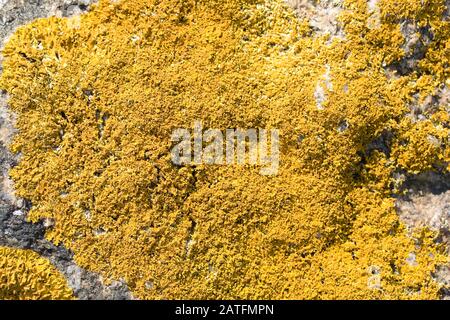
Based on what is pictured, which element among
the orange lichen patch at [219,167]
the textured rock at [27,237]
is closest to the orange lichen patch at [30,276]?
the textured rock at [27,237]

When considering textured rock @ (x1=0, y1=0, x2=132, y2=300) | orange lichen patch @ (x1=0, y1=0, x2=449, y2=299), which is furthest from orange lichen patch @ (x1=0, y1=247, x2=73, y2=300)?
orange lichen patch @ (x1=0, y1=0, x2=449, y2=299)

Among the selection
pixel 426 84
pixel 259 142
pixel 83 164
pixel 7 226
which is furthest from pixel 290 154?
pixel 7 226

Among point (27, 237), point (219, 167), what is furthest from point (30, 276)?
point (219, 167)

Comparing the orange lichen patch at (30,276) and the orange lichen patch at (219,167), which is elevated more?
the orange lichen patch at (219,167)

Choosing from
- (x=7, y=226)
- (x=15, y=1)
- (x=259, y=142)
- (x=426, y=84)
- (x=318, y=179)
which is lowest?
(x=7, y=226)

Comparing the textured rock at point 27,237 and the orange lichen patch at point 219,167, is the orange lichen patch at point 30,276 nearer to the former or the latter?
the textured rock at point 27,237

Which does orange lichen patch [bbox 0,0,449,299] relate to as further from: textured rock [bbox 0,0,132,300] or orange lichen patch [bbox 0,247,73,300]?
orange lichen patch [bbox 0,247,73,300]

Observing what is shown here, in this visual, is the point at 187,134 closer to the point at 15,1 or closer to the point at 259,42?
the point at 259,42
